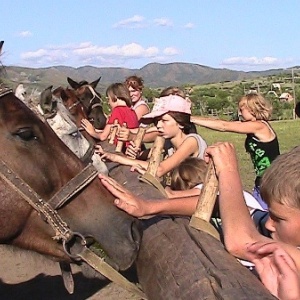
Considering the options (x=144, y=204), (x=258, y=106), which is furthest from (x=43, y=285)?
(x=144, y=204)

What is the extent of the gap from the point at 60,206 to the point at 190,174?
1188mm

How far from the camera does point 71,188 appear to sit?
305cm

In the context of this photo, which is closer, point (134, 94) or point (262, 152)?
point (262, 152)

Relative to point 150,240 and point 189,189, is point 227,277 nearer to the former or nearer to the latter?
point 150,240

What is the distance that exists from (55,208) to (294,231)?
5.07 ft

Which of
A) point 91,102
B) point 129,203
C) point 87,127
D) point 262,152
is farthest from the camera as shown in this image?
point 91,102

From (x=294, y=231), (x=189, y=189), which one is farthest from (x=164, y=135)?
(x=294, y=231)

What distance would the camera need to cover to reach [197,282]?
2293 millimetres

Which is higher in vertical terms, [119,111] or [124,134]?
[119,111]

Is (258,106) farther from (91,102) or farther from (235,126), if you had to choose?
(91,102)

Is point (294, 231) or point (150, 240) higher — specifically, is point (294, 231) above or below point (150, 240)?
above

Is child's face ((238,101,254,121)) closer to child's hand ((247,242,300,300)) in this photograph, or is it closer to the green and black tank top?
the green and black tank top

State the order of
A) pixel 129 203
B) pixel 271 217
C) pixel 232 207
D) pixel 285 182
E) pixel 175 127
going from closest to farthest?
1. pixel 285 182
2. pixel 271 217
3. pixel 232 207
4. pixel 129 203
5. pixel 175 127

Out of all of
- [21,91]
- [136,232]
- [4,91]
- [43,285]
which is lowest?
[43,285]
